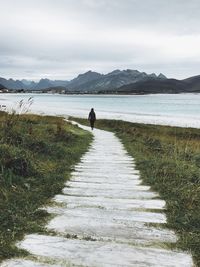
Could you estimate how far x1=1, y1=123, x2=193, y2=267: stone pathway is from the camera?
4.66 metres

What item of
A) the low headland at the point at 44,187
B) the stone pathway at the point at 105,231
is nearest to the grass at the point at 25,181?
the low headland at the point at 44,187

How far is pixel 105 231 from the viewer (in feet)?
18.7

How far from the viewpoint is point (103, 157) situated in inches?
561

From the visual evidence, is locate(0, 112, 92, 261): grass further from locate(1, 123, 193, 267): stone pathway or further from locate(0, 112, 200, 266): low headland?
locate(1, 123, 193, 267): stone pathway

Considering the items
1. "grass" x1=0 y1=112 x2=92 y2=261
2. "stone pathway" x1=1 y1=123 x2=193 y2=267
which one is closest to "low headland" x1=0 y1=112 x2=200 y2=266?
"grass" x1=0 y1=112 x2=92 y2=261

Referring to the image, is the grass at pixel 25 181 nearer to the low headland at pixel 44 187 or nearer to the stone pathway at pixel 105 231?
the low headland at pixel 44 187

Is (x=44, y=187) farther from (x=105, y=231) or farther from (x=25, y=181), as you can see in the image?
(x=105, y=231)

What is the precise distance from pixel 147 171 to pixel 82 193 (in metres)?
3.18

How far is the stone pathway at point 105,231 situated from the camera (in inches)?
183

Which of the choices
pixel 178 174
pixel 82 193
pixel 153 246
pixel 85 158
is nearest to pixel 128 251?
pixel 153 246

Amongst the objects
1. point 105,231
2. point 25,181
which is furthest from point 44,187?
point 105,231

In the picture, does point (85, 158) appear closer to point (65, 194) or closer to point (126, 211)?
point (65, 194)

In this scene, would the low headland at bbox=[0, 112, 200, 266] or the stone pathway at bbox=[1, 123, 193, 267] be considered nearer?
the stone pathway at bbox=[1, 123, 193, 267]

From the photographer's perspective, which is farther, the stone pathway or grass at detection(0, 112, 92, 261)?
grass at detection(0, 112, 92, 261)
